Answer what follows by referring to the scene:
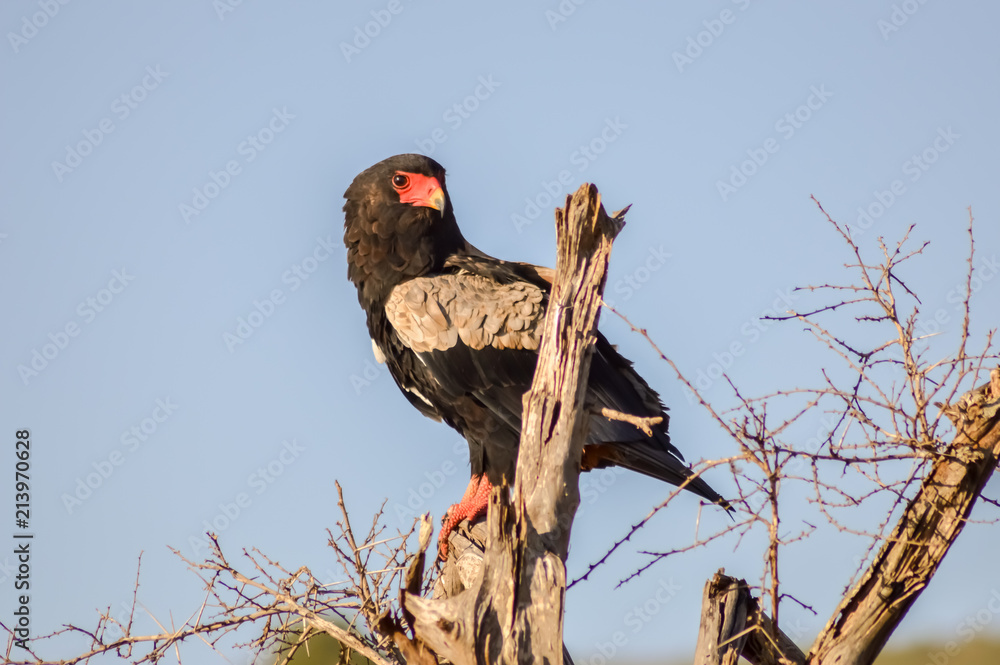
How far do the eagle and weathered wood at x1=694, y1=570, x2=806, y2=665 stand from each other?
4.58 ft

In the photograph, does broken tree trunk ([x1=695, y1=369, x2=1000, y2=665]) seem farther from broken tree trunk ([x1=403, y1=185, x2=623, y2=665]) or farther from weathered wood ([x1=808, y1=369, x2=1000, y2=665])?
broken tree trunk ([x1=403, y1=185, x2=623, y2=665])

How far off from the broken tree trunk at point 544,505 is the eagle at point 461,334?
6.53 feet

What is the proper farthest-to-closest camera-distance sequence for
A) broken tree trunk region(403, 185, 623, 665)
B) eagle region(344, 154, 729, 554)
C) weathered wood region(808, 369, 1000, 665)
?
eagle region(344, 154, 729, 554), weathered wood region(808, 369, 1000, 665), broken tree trunk region(403, 185, 623, 665)

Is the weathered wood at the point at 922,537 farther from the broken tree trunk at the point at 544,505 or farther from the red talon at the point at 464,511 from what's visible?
the red talon at the point at 464,511

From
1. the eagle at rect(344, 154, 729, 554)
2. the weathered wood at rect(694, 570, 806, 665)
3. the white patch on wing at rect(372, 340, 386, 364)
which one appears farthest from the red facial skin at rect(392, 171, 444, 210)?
the weathered wood at rect(694, 570, 806, 665)

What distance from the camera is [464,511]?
5.38 metres

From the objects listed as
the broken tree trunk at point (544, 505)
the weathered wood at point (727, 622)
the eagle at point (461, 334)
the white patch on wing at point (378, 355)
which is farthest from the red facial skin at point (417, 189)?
the weathered wood at point (727, 622)

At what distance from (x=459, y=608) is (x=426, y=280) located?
2.96 meters

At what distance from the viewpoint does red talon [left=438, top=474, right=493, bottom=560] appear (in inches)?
→ 207

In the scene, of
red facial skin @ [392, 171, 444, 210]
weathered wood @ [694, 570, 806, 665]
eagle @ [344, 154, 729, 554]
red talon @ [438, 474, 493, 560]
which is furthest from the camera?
red facial skin @ [392, 171, 444, 210]

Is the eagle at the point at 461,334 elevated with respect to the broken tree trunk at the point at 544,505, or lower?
elevated

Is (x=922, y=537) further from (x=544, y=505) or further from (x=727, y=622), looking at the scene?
(x=544, y=505)

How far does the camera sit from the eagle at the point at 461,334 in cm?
555

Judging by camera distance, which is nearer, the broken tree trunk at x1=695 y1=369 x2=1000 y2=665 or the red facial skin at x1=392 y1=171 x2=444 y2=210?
the broken tree trunk at x1=695 y1=369 x2=1000 y2=665
